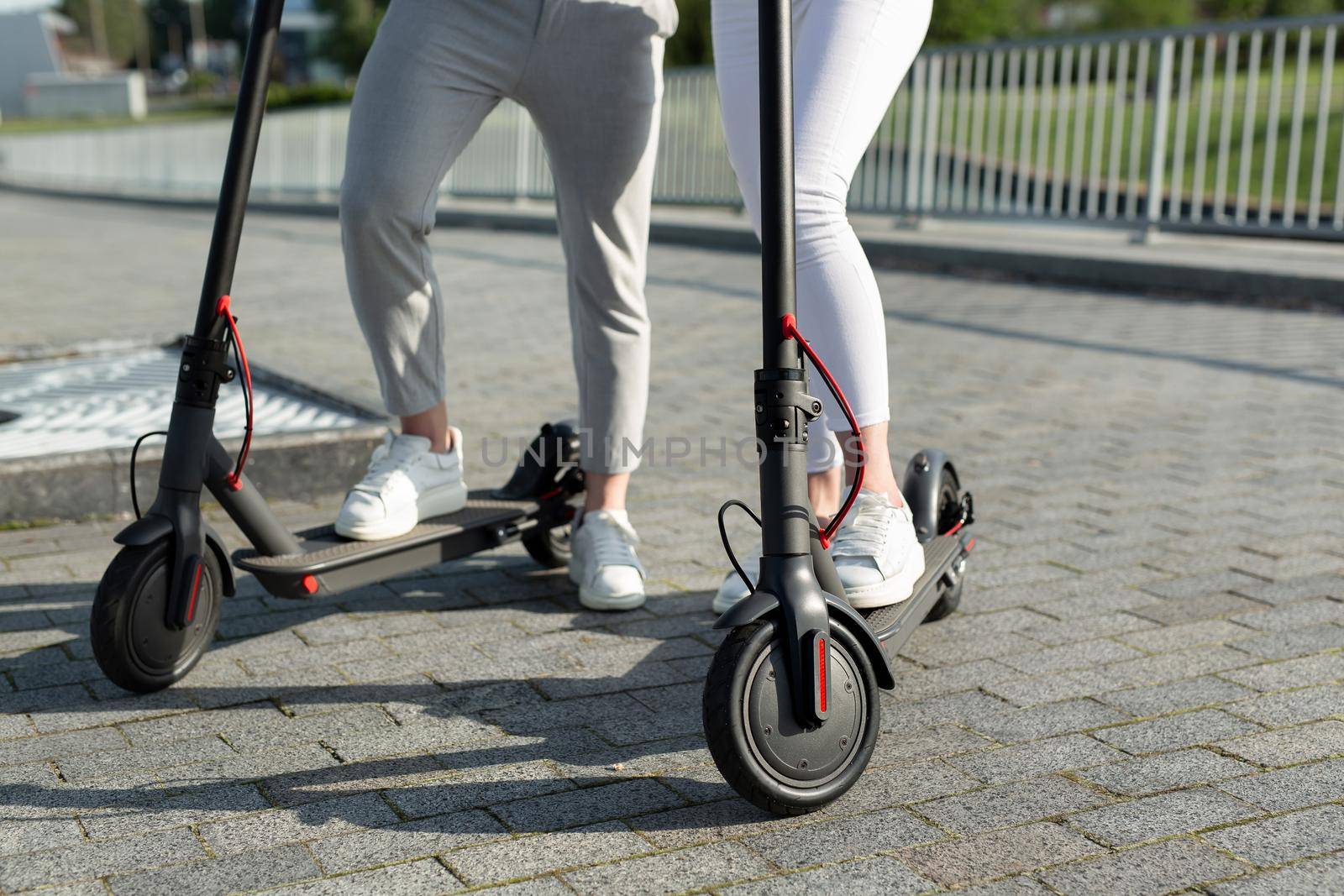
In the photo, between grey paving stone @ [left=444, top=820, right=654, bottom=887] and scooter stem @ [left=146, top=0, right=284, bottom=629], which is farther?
scooter stem @ [left=146, top=0, right=284, bottom=629]

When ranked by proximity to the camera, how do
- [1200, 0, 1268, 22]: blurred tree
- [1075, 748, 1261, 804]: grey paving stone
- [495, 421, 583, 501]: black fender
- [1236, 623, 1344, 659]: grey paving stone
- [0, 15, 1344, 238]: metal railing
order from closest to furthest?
[1075, 748, 1261, 804]: grey paving stone → [1236, 623, 1344, 659]: grey paving stone → [495, 421, 583, 501]: black fender → [0, 15, 1344, 238]: metal railing → [1200, 0, 1268, 22]: blurred tree

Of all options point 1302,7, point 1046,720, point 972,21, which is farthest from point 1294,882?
point 1302,7

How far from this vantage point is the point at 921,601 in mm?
2432

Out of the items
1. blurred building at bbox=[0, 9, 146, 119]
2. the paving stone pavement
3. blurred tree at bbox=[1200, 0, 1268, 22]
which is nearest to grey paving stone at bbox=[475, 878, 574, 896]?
the paving stone pavement

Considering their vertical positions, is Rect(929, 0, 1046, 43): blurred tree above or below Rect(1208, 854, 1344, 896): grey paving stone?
above

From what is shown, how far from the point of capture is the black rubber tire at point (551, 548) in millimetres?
3170

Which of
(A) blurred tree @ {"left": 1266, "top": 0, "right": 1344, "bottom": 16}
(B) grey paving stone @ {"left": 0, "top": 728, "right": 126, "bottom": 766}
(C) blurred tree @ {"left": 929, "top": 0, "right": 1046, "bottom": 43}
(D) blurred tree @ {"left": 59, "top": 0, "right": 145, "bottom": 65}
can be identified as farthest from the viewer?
(D) blurred tree @ {"left": 59, "top": 0, "right": 145, "bottom": 65}

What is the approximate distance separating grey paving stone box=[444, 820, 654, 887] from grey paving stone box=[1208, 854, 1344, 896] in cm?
72

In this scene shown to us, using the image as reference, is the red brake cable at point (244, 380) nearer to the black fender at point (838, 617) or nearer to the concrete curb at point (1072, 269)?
the black fender at point (838, 617)

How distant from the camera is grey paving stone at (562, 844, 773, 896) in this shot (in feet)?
5.74

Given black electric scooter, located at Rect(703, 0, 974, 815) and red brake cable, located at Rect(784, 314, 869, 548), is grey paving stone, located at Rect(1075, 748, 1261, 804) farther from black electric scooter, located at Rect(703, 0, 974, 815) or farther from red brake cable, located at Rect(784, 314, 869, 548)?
red brake cable, located at Rect(784, 314, 869, 548)

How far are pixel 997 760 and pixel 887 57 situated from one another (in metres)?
1.15

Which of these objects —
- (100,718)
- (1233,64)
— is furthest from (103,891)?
(1233,64)

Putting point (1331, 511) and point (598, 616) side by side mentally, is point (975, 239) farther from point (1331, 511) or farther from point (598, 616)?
point (598, 616)
